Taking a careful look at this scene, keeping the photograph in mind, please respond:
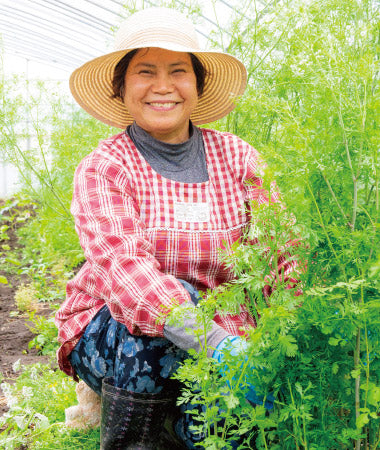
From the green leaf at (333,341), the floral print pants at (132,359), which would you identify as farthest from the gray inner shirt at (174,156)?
the green leaf at (333,341)

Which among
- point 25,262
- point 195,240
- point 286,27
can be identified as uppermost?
point 286,27

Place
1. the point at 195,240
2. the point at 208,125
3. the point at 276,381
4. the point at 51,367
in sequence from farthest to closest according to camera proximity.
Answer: the point at 51,367, the point at 208,125, the point at 195,240, the point at 276,381

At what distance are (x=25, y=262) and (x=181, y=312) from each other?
4.59 m

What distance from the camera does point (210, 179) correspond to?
6.83ft

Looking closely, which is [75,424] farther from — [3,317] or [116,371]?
[3,317]

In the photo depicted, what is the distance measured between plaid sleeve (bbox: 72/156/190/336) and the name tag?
5.5 inches

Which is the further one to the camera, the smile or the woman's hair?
the woman's hair

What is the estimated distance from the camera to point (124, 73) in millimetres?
2178

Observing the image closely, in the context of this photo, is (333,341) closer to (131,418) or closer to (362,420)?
(362,420)

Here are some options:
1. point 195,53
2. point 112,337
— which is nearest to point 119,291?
point 112,337

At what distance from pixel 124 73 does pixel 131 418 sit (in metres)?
1.22

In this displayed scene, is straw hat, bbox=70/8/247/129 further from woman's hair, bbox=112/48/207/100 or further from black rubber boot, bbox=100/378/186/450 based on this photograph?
black rubber boot, bbox=100/378/186/450

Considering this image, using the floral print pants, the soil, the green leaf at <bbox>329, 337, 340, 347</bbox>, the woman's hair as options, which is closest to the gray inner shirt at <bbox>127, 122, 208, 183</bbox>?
the woman's hair

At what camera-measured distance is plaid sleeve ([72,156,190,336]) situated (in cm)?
156
